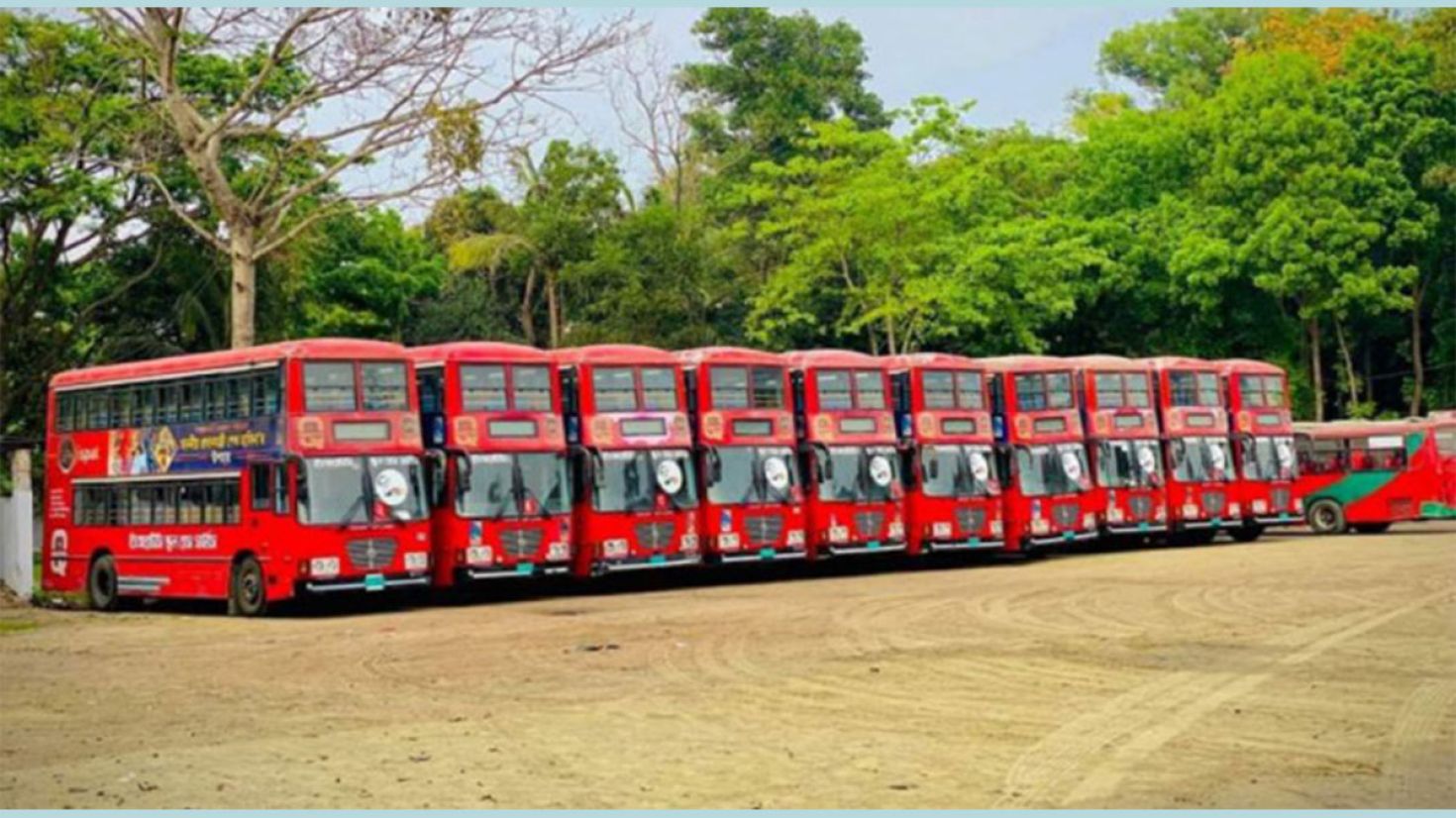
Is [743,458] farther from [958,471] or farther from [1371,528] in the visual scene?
[1371,528]

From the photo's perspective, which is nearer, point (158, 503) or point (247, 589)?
point (247, 589)

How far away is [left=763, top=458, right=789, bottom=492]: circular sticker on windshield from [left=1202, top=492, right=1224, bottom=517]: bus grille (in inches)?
468

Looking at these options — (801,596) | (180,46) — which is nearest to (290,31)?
(180,46)

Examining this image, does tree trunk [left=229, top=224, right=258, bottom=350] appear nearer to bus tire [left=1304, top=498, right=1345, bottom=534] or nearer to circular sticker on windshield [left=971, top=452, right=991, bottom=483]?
circular sticker on windshield [left=971, top=452, right=991, bottom=483]

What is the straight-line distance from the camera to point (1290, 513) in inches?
1644

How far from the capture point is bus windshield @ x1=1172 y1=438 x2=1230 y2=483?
1578 inches

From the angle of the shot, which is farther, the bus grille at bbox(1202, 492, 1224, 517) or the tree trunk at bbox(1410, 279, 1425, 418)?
the tree trunk at bbox(1410, 279, 1425, 418)

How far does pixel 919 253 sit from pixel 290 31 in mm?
20646

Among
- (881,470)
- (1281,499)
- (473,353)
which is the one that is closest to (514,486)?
(473,353)

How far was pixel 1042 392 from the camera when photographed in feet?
123

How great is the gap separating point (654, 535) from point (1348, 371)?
2830 cm

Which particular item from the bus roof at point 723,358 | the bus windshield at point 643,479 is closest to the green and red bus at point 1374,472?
the bus roof at point 723,358

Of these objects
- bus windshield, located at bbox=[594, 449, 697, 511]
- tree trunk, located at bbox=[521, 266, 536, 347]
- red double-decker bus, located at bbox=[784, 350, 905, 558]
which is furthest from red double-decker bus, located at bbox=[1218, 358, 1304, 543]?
tree trunk, located at bbox=[521, 266, 536, 347]

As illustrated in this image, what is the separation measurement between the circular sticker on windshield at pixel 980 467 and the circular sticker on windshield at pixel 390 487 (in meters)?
12.1
